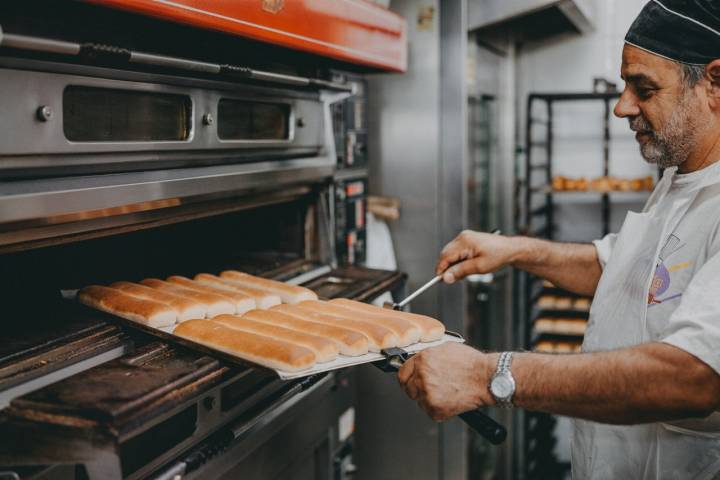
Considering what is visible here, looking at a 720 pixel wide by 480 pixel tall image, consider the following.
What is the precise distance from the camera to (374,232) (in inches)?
130

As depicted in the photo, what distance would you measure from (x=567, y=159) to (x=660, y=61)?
2977mm

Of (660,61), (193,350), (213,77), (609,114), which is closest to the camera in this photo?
(193,350)

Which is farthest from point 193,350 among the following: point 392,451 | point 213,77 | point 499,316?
point 499,316

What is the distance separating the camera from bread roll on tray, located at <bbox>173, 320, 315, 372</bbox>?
1517 millimetres

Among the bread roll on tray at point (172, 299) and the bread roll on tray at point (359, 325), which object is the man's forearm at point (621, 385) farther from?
the bread roll on tray at point (172, 299)

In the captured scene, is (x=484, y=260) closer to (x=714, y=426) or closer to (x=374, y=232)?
(x=714, y=426)

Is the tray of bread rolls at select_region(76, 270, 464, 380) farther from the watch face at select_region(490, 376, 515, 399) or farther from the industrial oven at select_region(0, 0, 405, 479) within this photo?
the watch face at select_region(490, 376, 515, 399)

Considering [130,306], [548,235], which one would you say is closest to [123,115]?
→ [130,306]

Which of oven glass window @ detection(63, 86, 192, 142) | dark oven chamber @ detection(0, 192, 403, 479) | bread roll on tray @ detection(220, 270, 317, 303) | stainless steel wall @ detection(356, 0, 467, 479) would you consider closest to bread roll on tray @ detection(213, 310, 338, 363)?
dark oven chamber @ detection(0, 192, 403, 479)

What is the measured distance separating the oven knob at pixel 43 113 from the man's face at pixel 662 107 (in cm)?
131

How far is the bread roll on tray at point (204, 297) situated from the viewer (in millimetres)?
1857

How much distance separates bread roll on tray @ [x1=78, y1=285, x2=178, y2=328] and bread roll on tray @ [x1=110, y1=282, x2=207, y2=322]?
0.02m

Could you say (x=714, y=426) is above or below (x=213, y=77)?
below

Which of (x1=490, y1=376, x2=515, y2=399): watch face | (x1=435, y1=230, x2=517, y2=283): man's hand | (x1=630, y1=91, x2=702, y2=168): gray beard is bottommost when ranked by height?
(x1=490, y1=376, x2=515, y2=399): watch face
